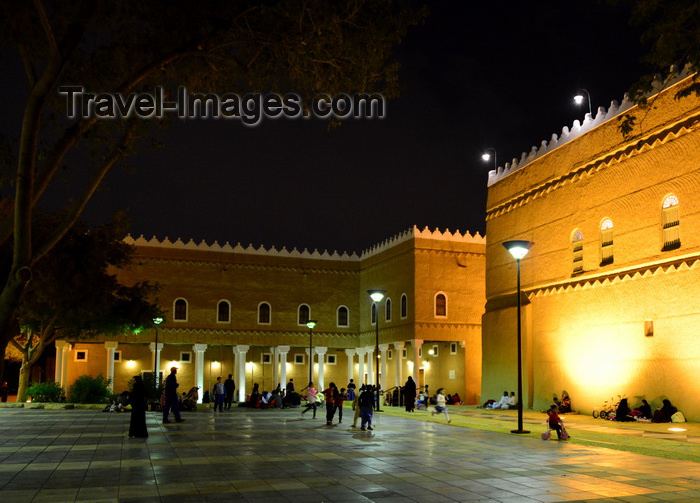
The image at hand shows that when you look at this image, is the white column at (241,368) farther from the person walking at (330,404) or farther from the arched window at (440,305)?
the person walking at (330,404)

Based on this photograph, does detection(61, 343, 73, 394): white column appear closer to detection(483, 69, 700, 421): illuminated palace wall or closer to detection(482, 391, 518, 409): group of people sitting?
detection(483, 69, 700, 421): illuminated palace wall

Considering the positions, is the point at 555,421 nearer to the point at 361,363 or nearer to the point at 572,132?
the point at 572,132

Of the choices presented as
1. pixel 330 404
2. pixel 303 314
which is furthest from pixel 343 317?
pixel 330 404

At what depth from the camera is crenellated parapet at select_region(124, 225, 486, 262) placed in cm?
3491

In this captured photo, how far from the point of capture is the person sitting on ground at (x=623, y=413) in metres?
19.6

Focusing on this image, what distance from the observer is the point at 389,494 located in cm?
827

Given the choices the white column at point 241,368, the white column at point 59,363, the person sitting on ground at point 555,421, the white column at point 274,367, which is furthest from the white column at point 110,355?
the person sitting on ground at point 555,421

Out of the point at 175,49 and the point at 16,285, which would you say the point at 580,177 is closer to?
the point at 175,49

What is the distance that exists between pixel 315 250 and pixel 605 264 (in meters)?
21.1

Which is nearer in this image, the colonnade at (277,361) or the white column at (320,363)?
the colonnade at (277,361)

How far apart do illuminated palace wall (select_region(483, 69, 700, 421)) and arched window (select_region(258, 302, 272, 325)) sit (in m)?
14.4

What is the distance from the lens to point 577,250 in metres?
23.7

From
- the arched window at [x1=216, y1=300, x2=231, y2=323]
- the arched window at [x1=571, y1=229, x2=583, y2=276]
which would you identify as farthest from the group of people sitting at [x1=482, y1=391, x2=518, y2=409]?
the arched window at [x1=216, y1=300, x2=231, y2=323]

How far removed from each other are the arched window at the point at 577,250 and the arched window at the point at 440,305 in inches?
446
